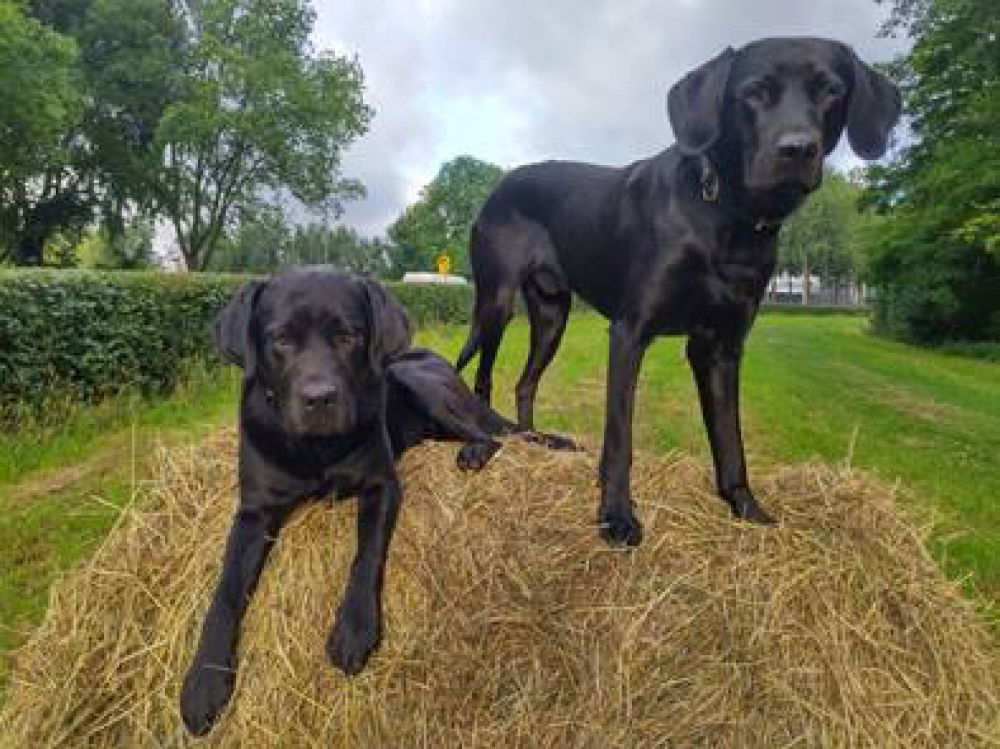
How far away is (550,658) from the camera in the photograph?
347 centimetres

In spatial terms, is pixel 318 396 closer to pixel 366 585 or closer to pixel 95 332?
pixel 366 585

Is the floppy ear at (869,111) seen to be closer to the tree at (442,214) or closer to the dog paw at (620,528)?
the dog paw at (620,528)

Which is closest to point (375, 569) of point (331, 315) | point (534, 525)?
point (534, 525)

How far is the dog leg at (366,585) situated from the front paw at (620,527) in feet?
2.60

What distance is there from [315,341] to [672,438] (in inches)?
283

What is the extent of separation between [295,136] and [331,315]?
44.8m

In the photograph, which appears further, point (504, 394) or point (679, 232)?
point (504, 394)

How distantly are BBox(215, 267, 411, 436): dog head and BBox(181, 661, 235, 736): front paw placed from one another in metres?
0.88

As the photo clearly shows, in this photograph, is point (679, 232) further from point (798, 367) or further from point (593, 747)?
point (798, 367)

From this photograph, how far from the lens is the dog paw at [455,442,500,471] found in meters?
4.06

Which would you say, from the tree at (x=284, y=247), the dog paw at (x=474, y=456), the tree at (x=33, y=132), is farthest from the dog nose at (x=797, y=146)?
the tree at (x=284, y=247)

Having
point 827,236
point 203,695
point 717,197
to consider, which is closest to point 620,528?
point 717,197

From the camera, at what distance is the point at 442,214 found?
94.3 m

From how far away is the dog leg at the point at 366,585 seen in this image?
333cm
